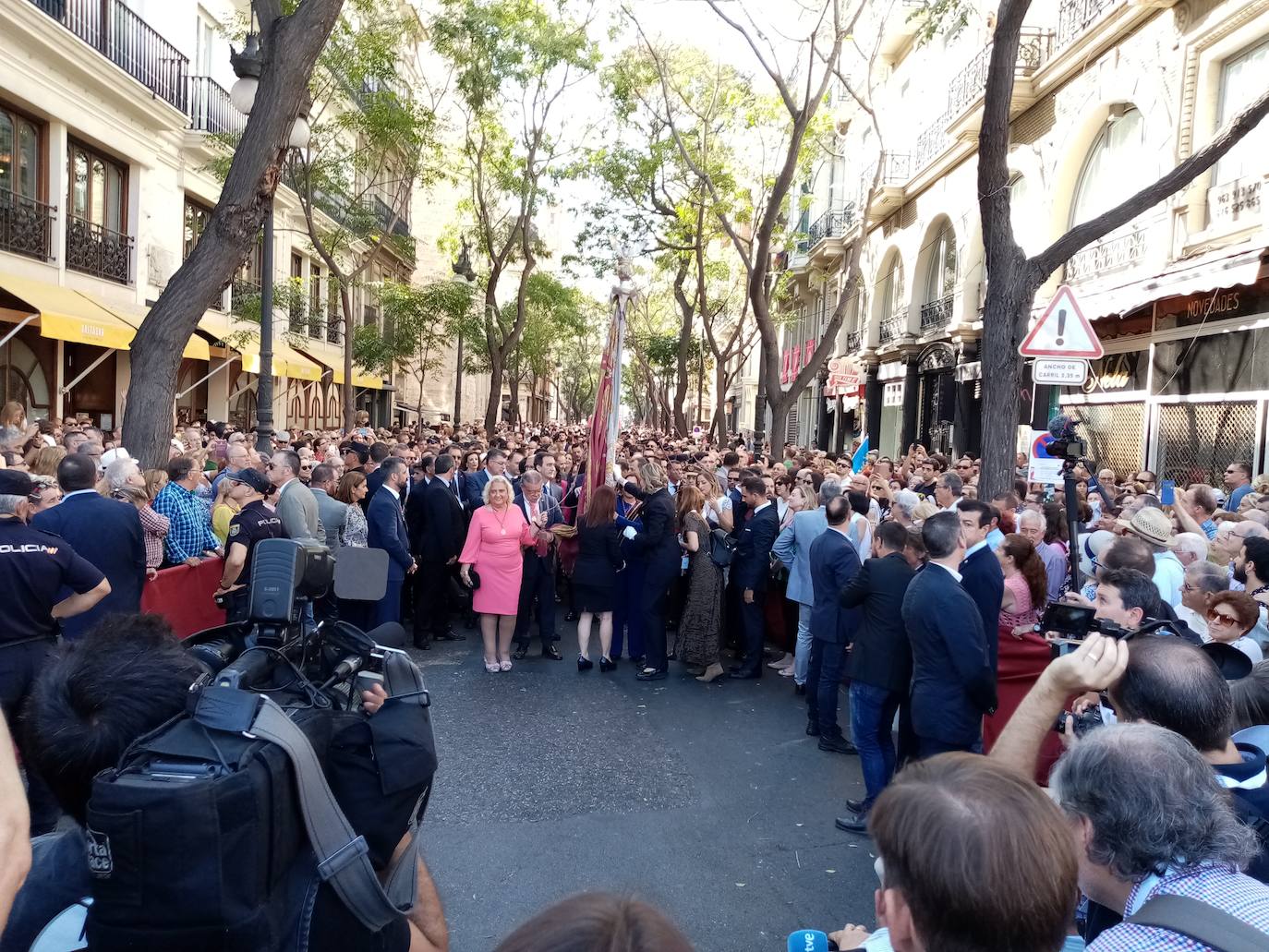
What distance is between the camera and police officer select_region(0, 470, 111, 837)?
14.6 ft

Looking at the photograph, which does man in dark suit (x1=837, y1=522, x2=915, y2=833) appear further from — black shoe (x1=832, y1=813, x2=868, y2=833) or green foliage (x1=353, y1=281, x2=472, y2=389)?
green foliage (x1=353, y1=281, x2=472, y2=389)

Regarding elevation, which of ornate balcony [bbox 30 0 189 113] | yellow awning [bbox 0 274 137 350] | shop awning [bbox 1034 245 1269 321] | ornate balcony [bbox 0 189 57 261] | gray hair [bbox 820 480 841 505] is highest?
ornate balcony [bbox 30 0 189 113]

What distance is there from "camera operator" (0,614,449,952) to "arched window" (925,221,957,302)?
23.3 metres

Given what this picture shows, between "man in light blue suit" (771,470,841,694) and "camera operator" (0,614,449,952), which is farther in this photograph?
"man in light blue suit" (771,470,841,694)

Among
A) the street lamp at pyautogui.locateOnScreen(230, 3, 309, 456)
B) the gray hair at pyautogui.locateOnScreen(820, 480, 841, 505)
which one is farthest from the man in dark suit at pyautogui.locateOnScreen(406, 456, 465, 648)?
the gray hair at pyautogui.locateOnScreen(820, 480, 841, 505)

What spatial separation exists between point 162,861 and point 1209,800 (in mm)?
2090

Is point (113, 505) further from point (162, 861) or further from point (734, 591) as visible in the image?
point (734, 591)

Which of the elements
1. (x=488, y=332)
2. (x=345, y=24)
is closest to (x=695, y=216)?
(x=488, y=332)

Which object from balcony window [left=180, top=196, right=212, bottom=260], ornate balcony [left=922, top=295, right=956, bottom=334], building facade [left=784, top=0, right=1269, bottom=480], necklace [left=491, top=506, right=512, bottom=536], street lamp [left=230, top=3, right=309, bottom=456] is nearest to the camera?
necklace [left=491, top=506, right=512, bottom=536]

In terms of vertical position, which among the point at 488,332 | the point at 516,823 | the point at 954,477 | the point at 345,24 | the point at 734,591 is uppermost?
the point at 345,24

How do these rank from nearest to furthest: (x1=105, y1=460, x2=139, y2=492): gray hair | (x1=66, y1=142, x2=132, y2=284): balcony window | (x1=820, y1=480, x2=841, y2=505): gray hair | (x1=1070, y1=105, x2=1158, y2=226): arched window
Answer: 1. (x1=105, y1=460, x2=139, y2=492): gray hair
2. (x1=820, y1=480, x2=841, y2=505): gray hair
3. (x1=1070, y1=105, x2=1158, y2=226): arched window
4. (x1=66, y1=142, x2=132, y2=284): balcony window

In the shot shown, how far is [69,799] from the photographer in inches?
77.7

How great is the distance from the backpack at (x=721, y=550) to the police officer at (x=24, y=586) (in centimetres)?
526

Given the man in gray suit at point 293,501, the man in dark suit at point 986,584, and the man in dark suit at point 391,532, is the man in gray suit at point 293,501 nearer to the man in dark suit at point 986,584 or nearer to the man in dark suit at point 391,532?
the man in dark suit at point 391,532
